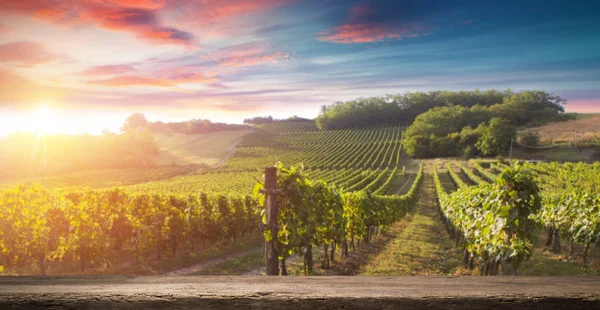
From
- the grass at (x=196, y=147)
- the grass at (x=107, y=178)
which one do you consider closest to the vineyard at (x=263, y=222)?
the grass at (x=107, y=178)

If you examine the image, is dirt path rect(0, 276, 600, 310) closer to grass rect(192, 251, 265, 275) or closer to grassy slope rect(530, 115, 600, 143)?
grass rect(192, 251, 265, 275)

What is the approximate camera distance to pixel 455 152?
94.2 metres

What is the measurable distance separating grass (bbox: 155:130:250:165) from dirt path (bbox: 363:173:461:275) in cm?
6208

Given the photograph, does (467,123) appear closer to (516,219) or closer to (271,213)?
(516,219)

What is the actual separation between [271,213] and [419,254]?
38.3ft

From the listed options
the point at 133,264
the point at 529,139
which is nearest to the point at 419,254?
the point at 133,264

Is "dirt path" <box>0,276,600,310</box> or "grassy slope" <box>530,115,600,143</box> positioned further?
"grassy slope" <box>530,115,600,143</box>

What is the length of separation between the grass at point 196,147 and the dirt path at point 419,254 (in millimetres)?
62079

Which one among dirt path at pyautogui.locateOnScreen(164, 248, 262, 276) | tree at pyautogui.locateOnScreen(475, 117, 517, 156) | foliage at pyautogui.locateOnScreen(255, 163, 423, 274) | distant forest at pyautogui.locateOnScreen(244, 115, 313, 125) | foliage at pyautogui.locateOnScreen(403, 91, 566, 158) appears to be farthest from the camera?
distant forest at pyautogui.locateOnScreen(244, 115, 313, 125)

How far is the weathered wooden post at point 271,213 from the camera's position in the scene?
6898 mm

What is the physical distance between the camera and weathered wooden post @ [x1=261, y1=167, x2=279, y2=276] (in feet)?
22.6

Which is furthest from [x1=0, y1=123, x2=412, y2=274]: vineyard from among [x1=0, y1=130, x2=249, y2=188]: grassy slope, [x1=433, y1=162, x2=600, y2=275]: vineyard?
[x1=0, y1=130, x2=249, y2=188]: grassy slope

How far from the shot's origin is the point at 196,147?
3935 inches

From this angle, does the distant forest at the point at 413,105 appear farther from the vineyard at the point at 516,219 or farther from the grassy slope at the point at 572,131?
the vineyard at the point at 516,219
